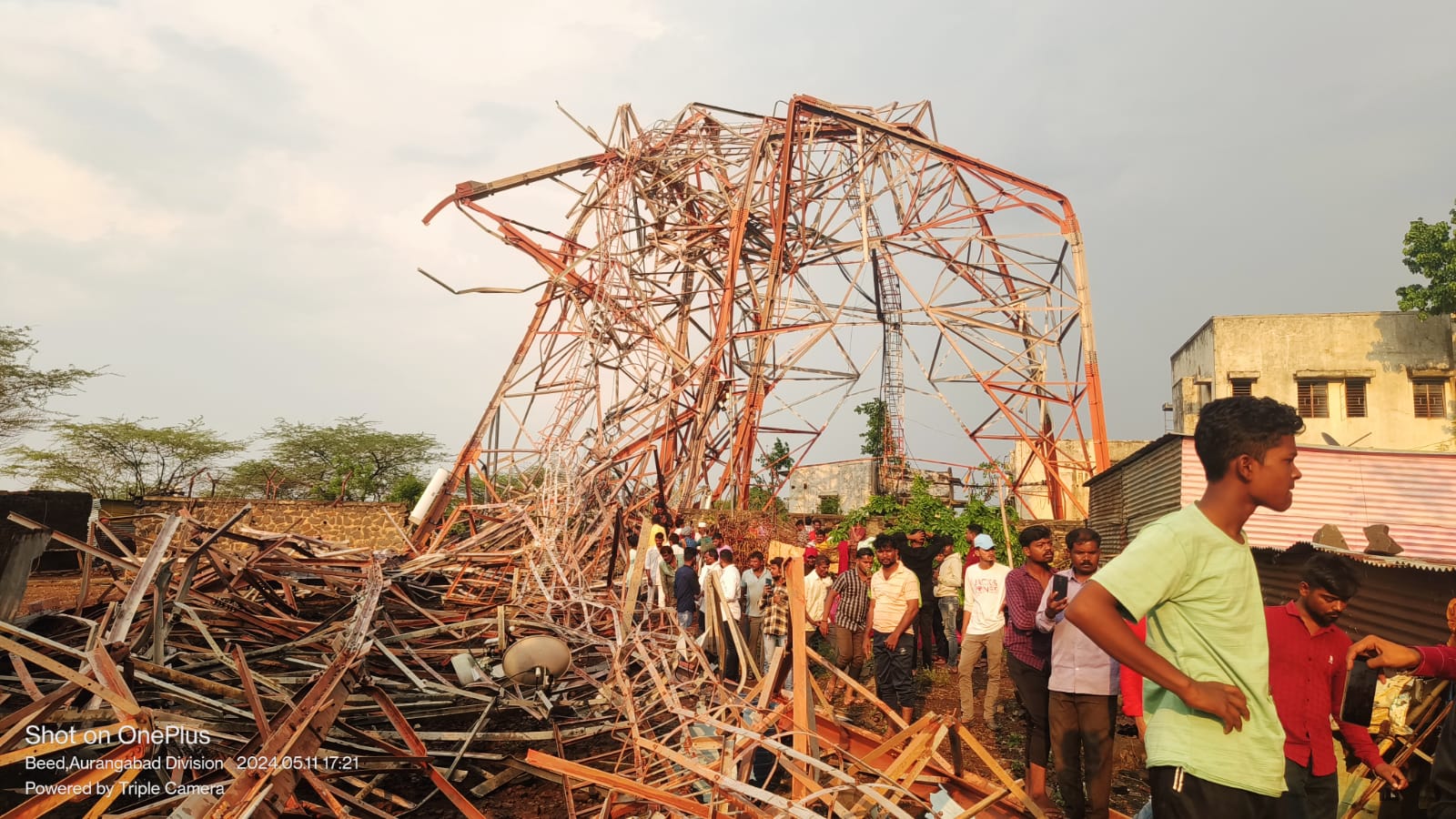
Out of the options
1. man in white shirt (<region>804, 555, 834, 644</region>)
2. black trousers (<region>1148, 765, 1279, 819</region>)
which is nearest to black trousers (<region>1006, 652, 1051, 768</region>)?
black trousers (<region>1148, 765, 1279, 819</region>)

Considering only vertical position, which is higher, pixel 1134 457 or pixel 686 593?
pixel 1134 457

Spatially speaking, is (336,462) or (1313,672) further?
(336,462)

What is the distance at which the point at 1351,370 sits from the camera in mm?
25844

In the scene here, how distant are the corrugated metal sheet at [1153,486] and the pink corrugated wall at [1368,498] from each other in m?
0.17

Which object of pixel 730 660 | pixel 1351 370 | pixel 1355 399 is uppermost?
pixel 1351 370

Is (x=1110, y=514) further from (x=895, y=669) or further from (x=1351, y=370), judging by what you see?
(x=1351, y=370)

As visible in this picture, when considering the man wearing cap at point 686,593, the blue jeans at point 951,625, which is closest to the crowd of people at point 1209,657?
the man wearing cap at point 686,593

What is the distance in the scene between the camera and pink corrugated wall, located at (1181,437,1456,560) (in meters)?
9.83

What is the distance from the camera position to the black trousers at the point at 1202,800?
6.96 feet

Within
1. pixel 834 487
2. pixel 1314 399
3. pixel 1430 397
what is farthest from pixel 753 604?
pixel 1430 397

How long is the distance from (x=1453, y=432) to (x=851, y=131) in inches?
906

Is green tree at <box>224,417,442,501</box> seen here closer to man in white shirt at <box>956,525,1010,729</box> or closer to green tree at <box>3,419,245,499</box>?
green tree at <box>3,419,245,499</box>

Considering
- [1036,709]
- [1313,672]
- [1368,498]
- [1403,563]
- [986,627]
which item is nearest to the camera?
[1313,672]

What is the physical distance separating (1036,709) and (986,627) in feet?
6.22
